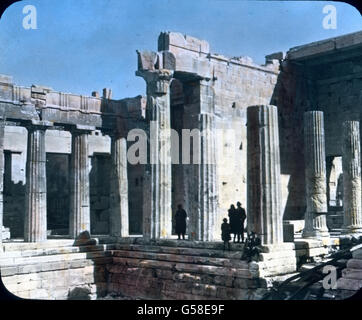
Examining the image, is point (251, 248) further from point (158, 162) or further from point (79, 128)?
point (79, 128)

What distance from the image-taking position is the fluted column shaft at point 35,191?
20.2m

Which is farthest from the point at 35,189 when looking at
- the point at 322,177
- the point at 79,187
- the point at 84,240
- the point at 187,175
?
the point at 322,177

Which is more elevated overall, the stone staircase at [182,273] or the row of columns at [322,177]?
the row of columns at [322,177]

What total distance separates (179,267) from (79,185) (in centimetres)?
711

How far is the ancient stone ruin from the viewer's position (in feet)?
50.2

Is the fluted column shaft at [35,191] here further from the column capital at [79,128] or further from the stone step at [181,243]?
the stone step at [181,243]

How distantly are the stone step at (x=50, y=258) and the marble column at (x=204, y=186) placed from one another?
382cm

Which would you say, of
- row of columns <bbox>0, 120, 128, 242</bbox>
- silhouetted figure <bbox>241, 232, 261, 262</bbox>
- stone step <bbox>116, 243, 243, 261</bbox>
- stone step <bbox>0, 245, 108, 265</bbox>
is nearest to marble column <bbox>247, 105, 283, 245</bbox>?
silhouetted figure <bbox>241, 232, 261, 262</bbox>

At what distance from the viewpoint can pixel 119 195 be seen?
22.0 metres

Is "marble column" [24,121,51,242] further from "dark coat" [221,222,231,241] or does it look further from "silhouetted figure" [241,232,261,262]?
"silhouetted figure" [241,232,261,262]

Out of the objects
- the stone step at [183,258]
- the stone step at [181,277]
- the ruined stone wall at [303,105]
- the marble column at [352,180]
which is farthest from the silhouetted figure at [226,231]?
the ruined stone wall at [303,105]

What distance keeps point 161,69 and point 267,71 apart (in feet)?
29.4
